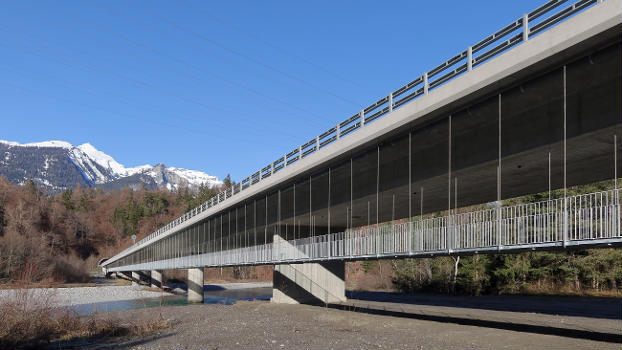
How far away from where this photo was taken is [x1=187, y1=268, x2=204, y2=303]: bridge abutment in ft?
158

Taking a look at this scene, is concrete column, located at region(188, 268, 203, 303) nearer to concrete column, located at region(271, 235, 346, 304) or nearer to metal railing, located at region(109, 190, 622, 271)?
concrete column, located at region(271, 235, 346, 304)

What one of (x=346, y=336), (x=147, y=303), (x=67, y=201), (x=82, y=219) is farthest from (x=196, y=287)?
(x=67, y=201)

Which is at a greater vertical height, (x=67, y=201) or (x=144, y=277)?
(x=67, y=201)

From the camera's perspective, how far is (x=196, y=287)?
4850cm

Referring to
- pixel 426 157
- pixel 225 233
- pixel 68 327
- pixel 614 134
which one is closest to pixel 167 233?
pixel 225 233

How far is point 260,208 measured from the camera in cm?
3950

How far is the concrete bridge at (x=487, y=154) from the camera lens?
1428cm

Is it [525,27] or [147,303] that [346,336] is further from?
[147,303]

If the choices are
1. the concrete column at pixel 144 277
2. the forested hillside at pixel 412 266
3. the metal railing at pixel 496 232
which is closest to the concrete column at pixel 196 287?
the forested hillside at pixel 412 266

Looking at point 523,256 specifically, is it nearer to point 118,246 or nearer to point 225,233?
point 225,233

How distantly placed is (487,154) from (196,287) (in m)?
35.1

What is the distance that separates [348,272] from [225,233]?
43.6m

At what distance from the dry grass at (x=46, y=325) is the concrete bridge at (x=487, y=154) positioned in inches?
368

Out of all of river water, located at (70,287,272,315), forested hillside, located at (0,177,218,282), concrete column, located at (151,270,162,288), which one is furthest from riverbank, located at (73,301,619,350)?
forested hillside, located at (0,177,218,282)
